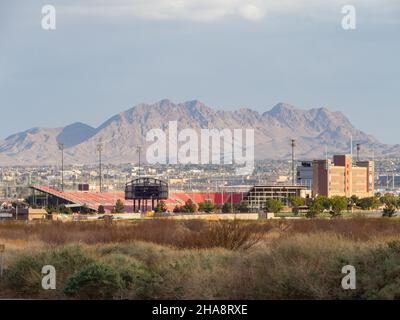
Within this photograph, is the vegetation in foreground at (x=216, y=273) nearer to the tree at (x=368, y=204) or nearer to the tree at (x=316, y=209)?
the tree at (x=316, y=209)

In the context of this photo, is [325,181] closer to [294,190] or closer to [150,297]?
[294,190]

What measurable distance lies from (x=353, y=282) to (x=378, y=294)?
2.85 ft

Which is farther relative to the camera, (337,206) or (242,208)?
(242,208)

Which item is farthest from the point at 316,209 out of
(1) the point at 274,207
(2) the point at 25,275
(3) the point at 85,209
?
(2) the point at 25,275

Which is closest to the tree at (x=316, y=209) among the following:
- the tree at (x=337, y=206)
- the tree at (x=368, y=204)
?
the tree at (x=337, y=206)

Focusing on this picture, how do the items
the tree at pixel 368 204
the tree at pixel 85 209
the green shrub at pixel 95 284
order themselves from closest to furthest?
the green shrub at pixel 95 284
the tree at pixel 368 204
the tree at pixel 85 209

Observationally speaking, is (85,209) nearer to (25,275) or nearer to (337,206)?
(337,206)

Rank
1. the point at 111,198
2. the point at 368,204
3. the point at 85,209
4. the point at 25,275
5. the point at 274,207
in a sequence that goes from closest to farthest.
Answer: the point at 25,275, the point at 274,207, the point at 368,204, the point at 85,209, the point at 111,198

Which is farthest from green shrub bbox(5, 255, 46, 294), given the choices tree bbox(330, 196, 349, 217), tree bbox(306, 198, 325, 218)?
tree bbox(330, 196, 349, 217)

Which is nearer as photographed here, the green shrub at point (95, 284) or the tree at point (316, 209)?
the green shrub at point (95, 284)

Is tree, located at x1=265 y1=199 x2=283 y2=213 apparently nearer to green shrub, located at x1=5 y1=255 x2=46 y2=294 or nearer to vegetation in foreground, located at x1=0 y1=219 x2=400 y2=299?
vegetation in foreground, located at x1=0 y1=219 x2=400 y2=299
